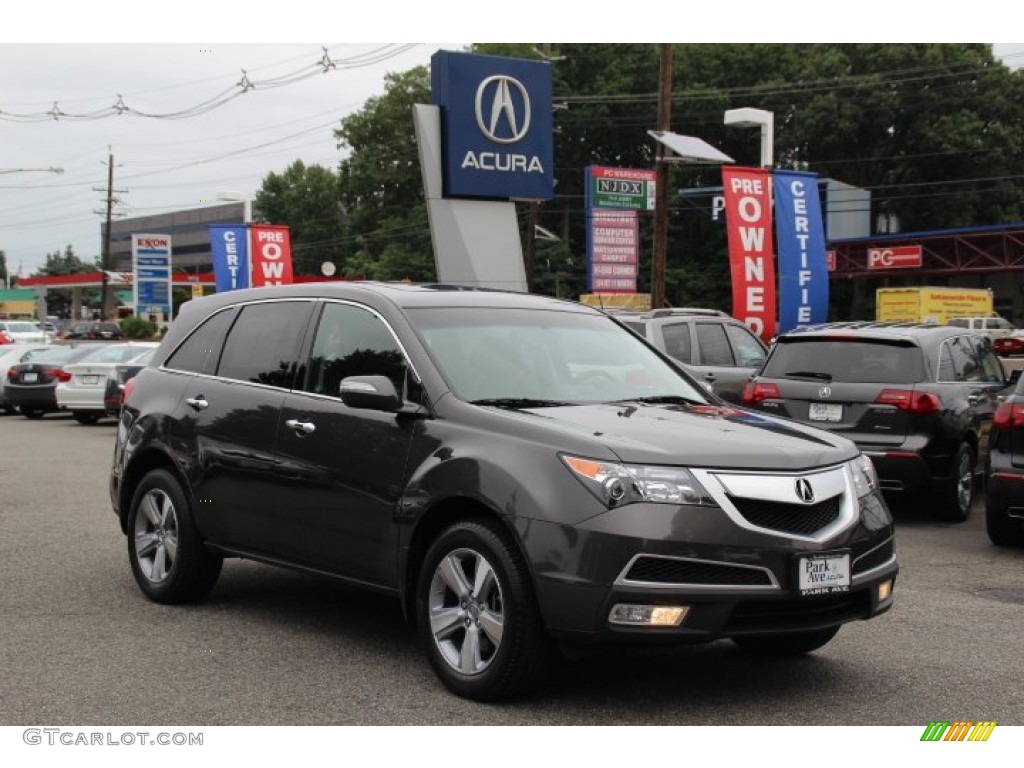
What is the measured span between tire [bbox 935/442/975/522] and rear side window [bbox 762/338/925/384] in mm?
832

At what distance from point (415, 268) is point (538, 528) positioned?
6133cm

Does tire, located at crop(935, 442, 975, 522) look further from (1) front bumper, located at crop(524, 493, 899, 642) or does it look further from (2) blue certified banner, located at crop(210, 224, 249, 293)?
(2) blue certified banner, located at crop(210, 224, 249, 293)

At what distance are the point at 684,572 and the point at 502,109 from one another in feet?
43.3

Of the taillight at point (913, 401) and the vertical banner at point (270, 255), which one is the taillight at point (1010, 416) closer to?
the taillight at point (913, 401)

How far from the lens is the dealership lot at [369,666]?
5.20 metres

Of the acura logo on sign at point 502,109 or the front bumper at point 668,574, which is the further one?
the acura logo on sign at point 502,109

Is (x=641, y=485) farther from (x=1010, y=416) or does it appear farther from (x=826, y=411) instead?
(x=826, y=411)

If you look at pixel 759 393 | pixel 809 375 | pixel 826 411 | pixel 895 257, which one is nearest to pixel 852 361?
pixel 809 375

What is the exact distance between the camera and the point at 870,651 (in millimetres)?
6312

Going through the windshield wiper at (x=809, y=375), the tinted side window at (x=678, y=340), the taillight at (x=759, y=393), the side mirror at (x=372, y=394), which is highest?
the tinted side window at (x=678, y=340)

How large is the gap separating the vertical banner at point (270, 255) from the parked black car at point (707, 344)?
18.2m

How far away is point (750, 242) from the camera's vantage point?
1972cm

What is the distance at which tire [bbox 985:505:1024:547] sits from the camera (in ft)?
31.4

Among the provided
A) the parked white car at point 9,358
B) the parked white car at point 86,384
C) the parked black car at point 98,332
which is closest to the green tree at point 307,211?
the parked black car at point 98,332
